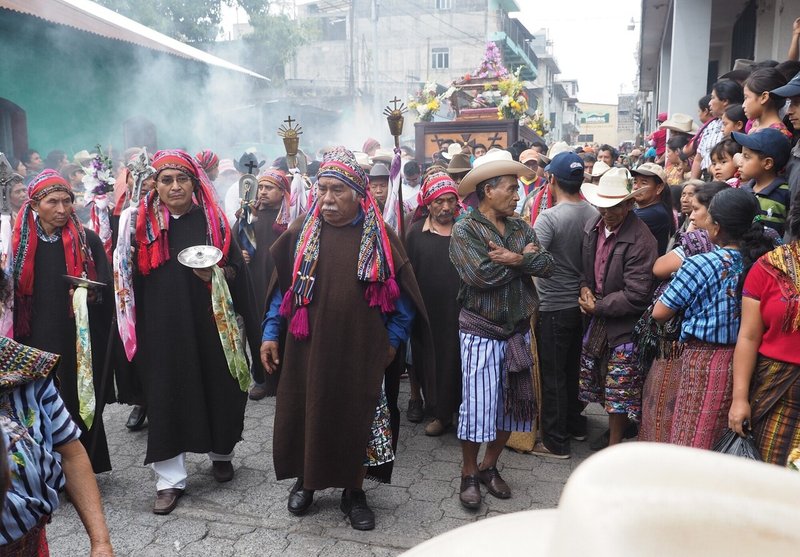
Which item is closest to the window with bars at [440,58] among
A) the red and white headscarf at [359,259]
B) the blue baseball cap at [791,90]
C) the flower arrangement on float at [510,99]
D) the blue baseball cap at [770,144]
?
the flower arrangement on float at [510,99]

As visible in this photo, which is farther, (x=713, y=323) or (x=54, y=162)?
(x=54, y=162)

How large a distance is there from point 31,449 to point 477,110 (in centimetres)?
1064

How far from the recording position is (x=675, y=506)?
0.81 m

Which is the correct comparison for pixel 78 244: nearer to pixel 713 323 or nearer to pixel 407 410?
pixel 407 410

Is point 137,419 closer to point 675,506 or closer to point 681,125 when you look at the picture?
point 675,506

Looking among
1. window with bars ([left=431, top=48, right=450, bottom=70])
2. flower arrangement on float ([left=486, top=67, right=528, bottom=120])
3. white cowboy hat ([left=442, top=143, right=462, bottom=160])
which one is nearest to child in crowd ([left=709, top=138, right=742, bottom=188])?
white cowboy hat ([left=442, top=143, right=462, bottom=160])

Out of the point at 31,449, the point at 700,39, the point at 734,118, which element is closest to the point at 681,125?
the point at 700,39

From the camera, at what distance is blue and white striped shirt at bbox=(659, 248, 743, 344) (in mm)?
3402

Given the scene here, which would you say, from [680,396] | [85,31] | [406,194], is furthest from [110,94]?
[680,396]

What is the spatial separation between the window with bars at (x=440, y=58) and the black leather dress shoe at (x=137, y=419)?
132ft

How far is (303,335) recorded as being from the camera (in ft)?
12.9

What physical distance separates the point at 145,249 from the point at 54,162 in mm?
8595

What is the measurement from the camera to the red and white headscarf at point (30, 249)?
14.2ft

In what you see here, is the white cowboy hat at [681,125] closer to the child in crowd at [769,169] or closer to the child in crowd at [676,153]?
the child in crowd at [676,153]
